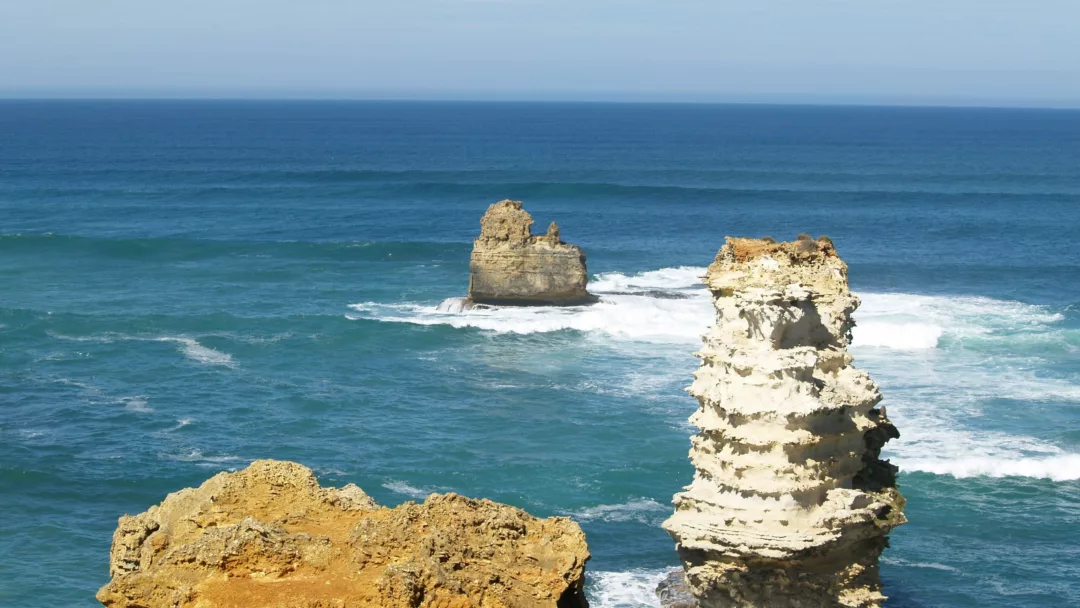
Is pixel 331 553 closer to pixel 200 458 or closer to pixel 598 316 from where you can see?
pixel 200 458

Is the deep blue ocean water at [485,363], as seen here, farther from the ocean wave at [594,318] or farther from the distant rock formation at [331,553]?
the distant rock formation at [331,553]

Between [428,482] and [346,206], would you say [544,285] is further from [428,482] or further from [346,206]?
[346,206]

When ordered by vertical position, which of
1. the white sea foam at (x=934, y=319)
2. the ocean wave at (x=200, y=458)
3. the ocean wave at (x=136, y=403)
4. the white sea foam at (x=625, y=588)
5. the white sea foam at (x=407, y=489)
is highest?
the white sea foam at (x=934, y=319)

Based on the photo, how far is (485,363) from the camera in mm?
48594

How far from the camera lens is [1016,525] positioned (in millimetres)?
31000

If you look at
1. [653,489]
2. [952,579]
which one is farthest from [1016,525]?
[653,489]

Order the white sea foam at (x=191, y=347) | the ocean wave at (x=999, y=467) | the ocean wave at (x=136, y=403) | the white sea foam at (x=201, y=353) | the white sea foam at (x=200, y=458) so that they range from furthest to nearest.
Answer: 1. the white sea foam at (x=191, y=347)
2. the white sea foam at (x=201, y=353)
3. the ocean wave at (x=136, y=403)
4. the white sea foam at (x=200, y=458)
5. the ocean wave at (x=999, y=467)

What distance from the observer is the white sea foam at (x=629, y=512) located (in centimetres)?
3131

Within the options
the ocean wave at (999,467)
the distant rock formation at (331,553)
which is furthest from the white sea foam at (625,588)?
the distant rock formation at (331,553)

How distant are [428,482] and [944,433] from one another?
1366cm

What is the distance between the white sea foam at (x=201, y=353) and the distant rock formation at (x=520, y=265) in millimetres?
11482

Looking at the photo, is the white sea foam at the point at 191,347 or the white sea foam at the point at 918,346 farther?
the white sea foam at the point at 191,347

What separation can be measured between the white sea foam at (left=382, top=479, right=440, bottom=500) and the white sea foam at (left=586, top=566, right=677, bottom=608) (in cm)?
663

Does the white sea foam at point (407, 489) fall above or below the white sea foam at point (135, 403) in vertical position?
above
